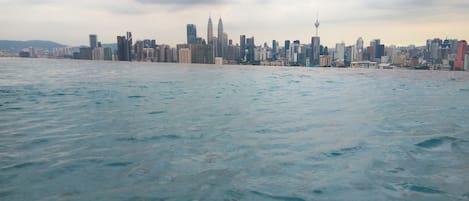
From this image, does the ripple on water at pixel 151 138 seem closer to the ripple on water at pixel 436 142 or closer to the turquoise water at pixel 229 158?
the turquoise water at pixel 229 158

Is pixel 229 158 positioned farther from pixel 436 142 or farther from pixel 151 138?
pixel 436 142

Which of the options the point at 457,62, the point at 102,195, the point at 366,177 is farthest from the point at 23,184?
the point at 457,62

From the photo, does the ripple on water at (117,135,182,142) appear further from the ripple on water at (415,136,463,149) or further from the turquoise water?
the ripple on water at (415,136,463,149)

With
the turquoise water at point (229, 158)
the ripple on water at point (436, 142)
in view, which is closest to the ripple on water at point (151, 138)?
the turquoise water at point (229, 158)

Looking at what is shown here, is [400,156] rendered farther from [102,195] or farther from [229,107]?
[229,107]

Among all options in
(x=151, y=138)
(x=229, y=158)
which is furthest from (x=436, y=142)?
(x=151, y=138)

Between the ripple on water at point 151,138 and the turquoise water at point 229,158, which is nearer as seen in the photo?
the turquoise water at point 229,158

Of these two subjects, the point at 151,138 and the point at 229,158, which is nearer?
the point at 229,158

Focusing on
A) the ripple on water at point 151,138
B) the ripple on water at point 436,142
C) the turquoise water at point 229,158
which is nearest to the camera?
the turquoise water at point 229,158

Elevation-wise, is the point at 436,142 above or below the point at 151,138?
below

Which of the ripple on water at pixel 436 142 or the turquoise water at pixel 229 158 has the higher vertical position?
the turquoise water at pixel 229 158

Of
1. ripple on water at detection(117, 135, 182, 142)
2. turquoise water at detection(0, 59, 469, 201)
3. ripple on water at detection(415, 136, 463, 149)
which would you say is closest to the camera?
turquoise water at detection(0, 59, 469, 201)

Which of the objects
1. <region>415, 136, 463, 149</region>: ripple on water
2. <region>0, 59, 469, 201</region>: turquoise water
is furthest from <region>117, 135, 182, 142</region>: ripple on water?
<region>415, 136, 463, 149</region>: ripple on water

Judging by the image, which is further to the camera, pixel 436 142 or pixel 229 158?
pixel 436 142
